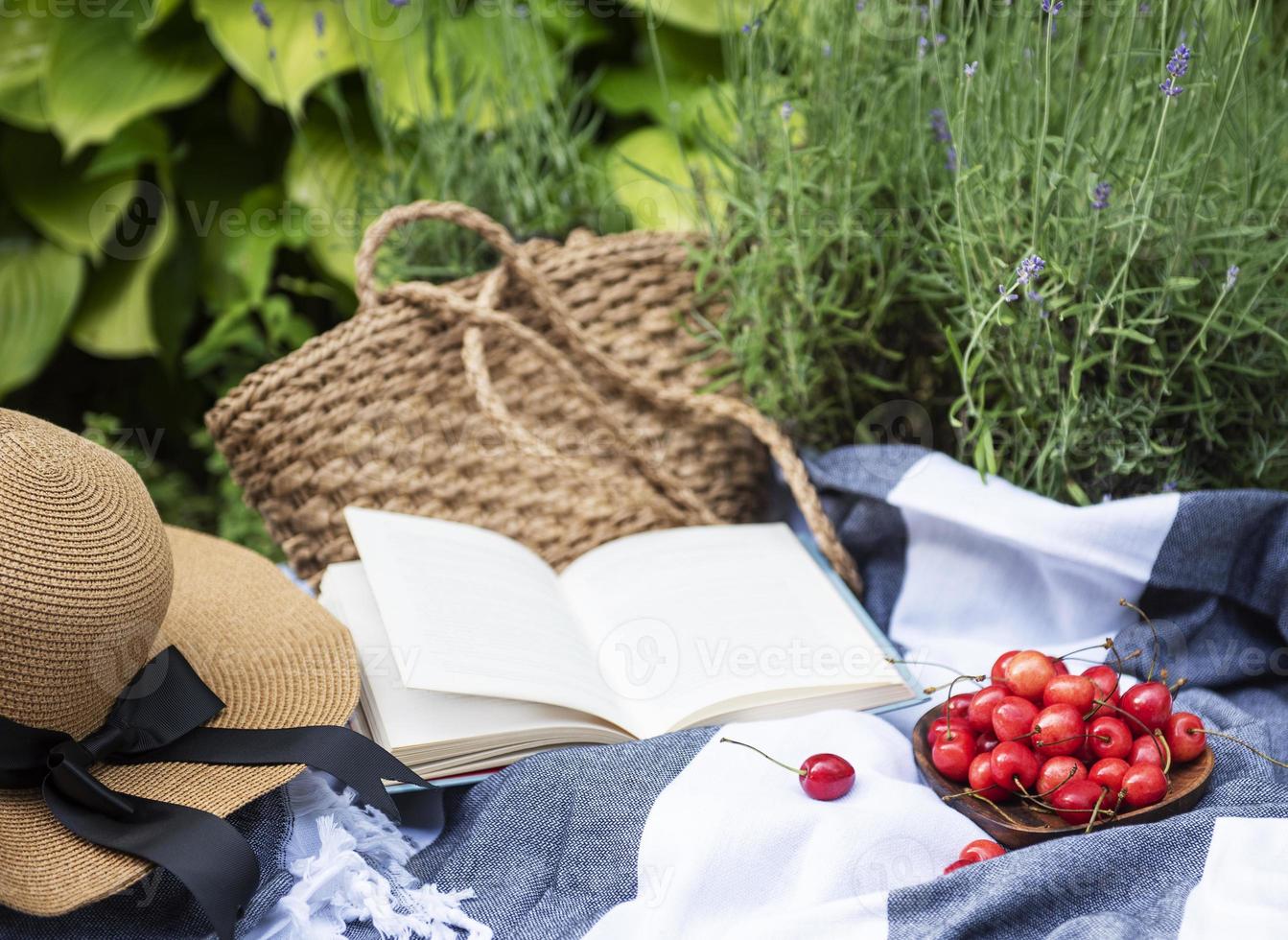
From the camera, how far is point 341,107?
1.10 metres

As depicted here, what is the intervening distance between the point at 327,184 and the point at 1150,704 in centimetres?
113

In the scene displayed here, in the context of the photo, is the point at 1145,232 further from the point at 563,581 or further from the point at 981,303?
the point at 563,581

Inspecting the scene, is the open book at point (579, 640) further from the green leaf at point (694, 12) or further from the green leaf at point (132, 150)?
the green leaf at point (132, 150)

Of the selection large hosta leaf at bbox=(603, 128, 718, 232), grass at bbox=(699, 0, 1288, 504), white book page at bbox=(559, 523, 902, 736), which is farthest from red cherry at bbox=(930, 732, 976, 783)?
large hosta leaf at bbox=(603, 128, 718, 232)

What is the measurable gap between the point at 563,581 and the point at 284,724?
1.02 ft

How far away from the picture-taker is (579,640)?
0.83 metres

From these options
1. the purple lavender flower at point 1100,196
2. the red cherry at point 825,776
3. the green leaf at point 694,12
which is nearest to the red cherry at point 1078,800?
the red cherry at point 825,776

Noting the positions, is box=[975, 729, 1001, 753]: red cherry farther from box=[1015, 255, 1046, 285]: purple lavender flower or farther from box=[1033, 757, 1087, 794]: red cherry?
box=[1015, 255, 1046, 285]: purple lavender flower

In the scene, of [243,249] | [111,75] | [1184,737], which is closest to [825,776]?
[1184,737]

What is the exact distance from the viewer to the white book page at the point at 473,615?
72 cm

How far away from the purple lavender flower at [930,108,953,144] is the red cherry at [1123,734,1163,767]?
0.46m

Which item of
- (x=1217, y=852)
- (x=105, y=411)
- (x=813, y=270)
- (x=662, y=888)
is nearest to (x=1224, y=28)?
(x=813, y=270)

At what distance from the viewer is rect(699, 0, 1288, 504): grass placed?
2.45 ft

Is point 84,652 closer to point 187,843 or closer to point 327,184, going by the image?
point 187,843
